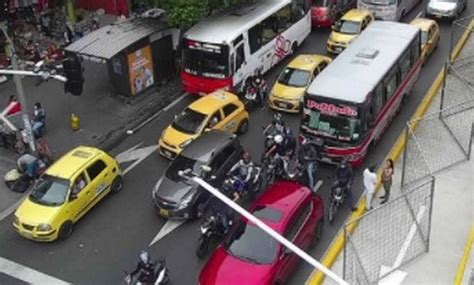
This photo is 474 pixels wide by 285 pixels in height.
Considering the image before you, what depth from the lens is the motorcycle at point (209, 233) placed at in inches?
642

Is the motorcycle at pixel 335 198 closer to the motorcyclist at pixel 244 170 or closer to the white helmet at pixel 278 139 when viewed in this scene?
the motorcyclist at pixel 244 170

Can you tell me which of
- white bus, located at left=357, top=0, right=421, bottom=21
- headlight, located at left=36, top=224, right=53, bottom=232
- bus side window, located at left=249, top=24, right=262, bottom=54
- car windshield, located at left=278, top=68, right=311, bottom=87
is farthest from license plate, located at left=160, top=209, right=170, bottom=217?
white bus, located at left=357, top=0, right=421, bottom=21

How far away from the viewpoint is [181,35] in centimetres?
2486

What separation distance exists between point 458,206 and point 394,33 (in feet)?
24.9

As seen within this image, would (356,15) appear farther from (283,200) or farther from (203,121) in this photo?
(283,200)

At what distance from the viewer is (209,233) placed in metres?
16.4

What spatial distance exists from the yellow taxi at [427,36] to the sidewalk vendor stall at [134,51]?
9754 mm

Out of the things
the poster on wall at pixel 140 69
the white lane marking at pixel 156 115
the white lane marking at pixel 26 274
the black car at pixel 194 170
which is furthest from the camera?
the poster on wall at pixel 140 69

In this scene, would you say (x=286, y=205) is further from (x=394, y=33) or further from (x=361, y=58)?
(x=394, y=33)

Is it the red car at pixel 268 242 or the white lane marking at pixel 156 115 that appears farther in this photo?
the white lane marking at pixel 156 115

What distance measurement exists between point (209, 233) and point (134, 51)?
9.84 m

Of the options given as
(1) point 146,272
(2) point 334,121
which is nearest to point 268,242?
(1) point 146,272

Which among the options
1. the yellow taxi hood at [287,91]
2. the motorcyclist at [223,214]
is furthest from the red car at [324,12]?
the motorcyclist at [223,214]

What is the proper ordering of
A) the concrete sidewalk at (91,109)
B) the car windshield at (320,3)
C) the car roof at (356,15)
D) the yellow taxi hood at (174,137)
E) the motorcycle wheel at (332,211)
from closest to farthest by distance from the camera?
the motorcycle wheel at (332,211), the yellow taxi hood at (174,137), the concrete sidewalk at (91,109), the car roof at (356,15), the car windshield at (320,3)
